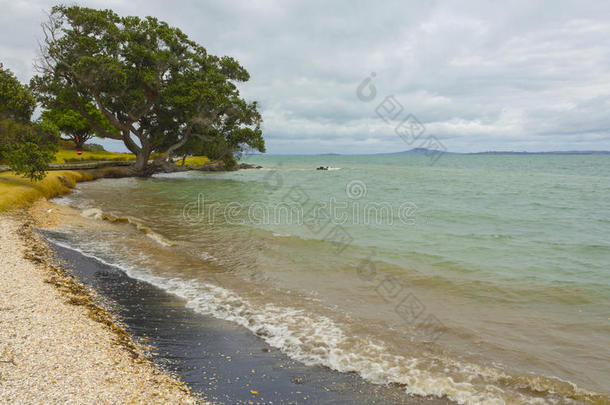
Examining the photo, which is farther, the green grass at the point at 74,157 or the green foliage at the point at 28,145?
the green grass at the point at 74,157

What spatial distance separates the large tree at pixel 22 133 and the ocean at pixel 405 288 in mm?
3579

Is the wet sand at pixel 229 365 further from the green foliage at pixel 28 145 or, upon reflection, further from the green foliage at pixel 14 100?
the green foliage at pixel 14 100

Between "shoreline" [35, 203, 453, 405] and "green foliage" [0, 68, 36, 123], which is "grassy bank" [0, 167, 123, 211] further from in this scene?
"shoreline" [35, 203, 453, 405]

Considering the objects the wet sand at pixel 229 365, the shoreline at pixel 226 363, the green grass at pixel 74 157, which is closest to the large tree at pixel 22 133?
the shoreline at pixel 226 363

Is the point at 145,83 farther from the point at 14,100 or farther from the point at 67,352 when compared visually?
the point at 67,352

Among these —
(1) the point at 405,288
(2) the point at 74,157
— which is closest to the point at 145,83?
(2) the point at 74,157

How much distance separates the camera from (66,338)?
204 inches

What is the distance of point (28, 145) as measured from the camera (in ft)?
64.8

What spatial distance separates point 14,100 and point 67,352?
20.9 m

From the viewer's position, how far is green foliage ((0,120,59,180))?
1967 centimetres

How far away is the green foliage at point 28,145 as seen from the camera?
774 inches

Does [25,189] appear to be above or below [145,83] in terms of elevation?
below

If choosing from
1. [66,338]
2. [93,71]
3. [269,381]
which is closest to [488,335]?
[269,381]

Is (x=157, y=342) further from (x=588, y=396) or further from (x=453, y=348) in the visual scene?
(x=588, y=396)
